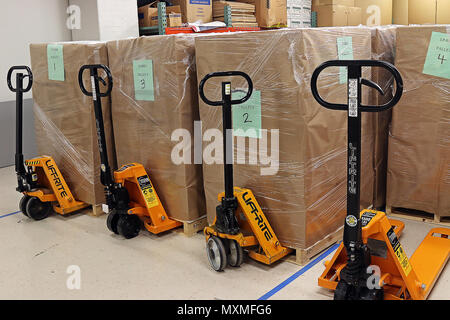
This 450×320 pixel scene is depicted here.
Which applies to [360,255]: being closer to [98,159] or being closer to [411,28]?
[411,28]

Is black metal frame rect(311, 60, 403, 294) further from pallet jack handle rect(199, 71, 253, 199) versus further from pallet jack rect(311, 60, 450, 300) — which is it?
pallet jack handle rect(199, 71, 253, 199)

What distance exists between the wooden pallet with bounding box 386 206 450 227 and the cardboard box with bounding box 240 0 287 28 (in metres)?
3.97

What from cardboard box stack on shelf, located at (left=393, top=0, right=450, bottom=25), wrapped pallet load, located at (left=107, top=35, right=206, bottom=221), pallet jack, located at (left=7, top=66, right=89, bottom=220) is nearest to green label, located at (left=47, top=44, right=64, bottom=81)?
pallet jack, located at (left=7, top=66, right=89, bottom=220)

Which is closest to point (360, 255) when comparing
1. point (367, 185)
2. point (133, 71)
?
point (367, 185)

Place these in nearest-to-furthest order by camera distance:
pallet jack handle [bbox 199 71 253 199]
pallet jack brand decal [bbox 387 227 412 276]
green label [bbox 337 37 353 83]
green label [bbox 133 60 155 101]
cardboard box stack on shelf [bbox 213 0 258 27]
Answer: pallet jack brand decal [bbox 387 227 412 276] < pallet jack handle [bbox 199 71 253 199] < green label [bbox 337 37 353 83] < green label [bbox 133 60 155 101] < cardboard box stack on shelf [bbox 213 0 258 27]

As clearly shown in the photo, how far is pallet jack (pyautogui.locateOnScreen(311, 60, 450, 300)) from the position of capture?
7.27 ft

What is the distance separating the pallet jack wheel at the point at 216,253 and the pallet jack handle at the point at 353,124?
0.83 m

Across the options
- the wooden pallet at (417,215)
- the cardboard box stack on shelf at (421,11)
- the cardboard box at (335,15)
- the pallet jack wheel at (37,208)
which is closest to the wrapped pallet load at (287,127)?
the wooden pallet at (417,215)

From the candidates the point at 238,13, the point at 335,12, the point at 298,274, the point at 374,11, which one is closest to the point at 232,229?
the point at 298,274

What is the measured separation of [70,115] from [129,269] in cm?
164

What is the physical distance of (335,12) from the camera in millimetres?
8188

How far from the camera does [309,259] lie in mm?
3086

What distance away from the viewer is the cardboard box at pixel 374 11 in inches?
357
